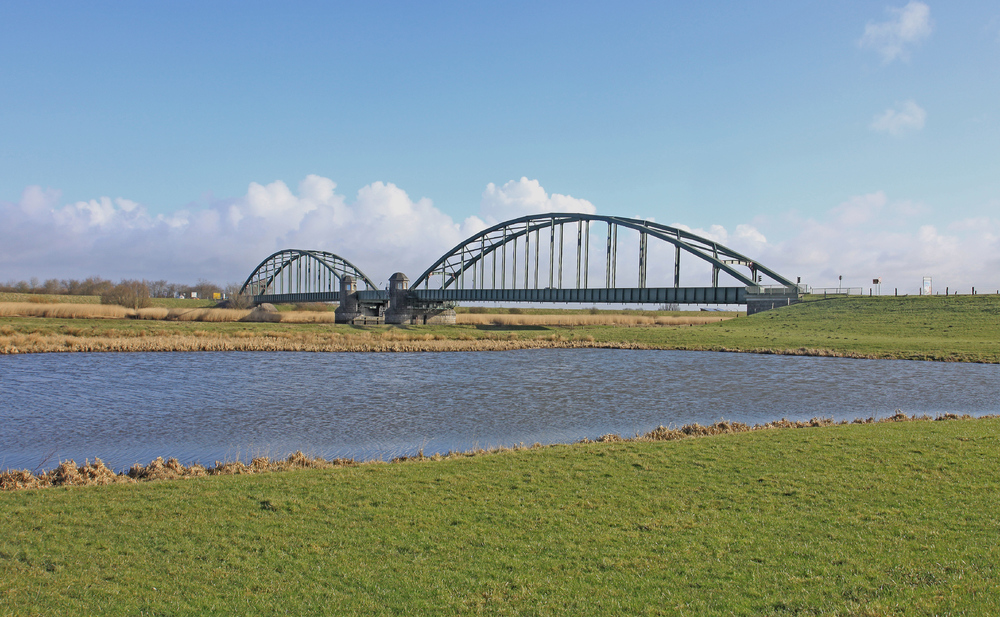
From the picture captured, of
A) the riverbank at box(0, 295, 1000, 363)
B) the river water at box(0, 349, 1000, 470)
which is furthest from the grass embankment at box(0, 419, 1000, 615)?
the riverbank at box(0, 295, 1000, 363)

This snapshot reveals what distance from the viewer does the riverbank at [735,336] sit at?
1710 inches

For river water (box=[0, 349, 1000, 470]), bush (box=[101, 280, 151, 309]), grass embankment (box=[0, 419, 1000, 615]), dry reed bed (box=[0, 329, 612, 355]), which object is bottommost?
river water (box=[0, 349, 1000, 470])

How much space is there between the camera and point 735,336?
54562 mm

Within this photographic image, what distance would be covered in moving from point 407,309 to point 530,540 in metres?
94.4

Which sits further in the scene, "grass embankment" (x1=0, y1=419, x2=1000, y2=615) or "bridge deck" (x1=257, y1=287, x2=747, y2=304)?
"bridge deck" (x1=257, y1=287, x2=747, y2=304)

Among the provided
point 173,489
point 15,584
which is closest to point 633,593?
point 15,584

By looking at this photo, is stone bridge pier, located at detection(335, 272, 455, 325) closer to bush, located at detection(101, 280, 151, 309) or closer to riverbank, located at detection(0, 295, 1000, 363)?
bush, located at detection(101, 280, 151, 309)

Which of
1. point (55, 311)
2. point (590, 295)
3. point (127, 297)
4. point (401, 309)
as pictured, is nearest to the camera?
point (55, 311)

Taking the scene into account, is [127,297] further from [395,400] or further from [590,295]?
[395,400]

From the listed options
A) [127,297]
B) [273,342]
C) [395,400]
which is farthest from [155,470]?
[127,297]

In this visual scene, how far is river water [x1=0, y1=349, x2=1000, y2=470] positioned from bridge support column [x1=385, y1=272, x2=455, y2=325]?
59.1 m

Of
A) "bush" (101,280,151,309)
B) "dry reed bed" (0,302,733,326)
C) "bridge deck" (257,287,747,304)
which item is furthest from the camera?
"bush" (101,280,151,309)

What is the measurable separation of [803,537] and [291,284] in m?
145

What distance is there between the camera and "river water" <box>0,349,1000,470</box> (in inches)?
631
